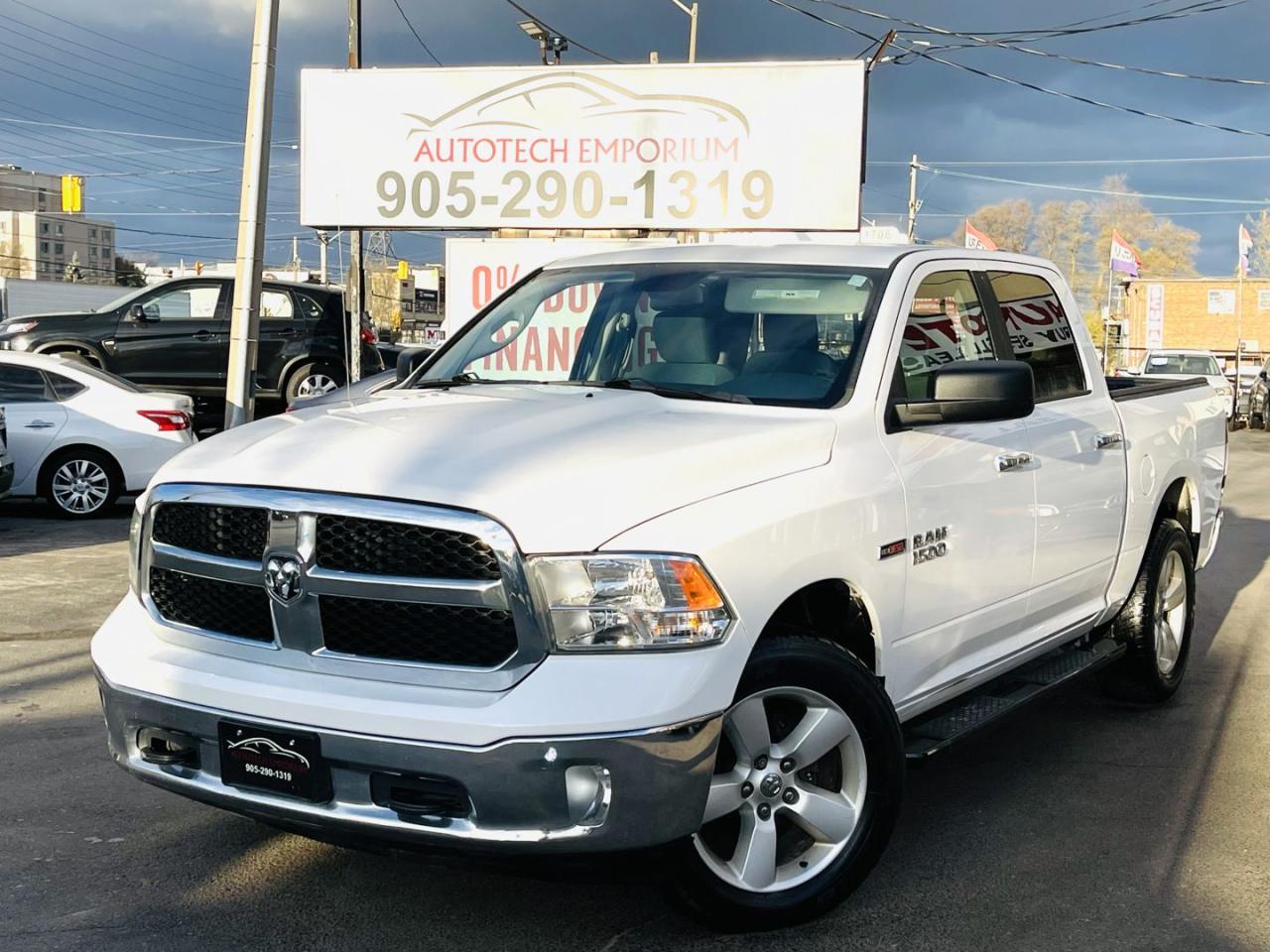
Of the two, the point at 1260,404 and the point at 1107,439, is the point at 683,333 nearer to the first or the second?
the point at 1107,439

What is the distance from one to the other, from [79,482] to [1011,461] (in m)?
10.4

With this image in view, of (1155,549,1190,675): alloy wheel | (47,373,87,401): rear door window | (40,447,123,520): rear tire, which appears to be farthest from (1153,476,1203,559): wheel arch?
(47,373,87,401): rear door window

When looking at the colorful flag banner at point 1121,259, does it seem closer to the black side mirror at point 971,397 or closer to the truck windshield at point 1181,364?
the truck windshield at point 1181,364

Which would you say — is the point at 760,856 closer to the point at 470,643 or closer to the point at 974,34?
the point at 470,643

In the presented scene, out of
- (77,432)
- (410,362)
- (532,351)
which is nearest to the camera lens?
(532,351)

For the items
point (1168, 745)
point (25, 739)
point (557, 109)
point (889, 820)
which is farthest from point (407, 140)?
point (889, 820)

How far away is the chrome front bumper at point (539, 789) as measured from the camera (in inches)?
118

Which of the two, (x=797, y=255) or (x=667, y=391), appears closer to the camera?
(x=667, y=391)

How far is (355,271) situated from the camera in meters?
17.1

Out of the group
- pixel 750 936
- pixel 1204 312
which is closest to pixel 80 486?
pixel 750 936

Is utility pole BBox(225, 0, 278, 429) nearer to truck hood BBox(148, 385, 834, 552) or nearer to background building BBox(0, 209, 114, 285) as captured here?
truck hood BBox(148, 385, 834, 552)

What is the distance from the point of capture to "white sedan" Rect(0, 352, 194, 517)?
496 inches

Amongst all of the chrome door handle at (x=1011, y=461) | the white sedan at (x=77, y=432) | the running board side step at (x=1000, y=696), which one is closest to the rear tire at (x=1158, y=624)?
the running board side step at (x=1000, y=696)

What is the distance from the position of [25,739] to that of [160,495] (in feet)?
7.94
